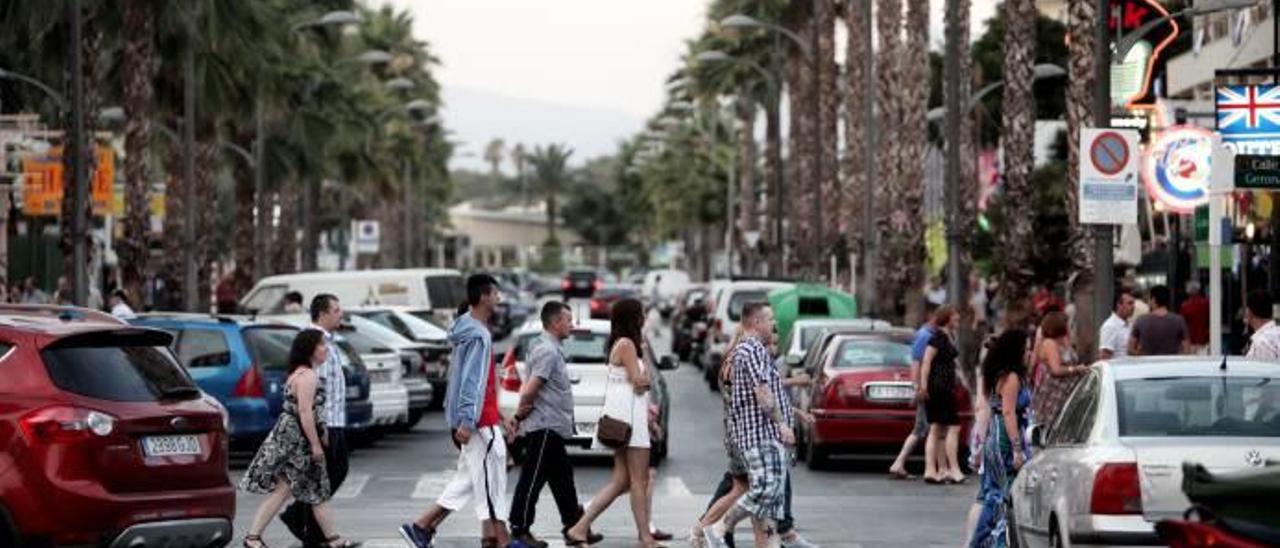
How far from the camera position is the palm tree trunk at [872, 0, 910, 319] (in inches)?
2008

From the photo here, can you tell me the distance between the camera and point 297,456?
1839cm

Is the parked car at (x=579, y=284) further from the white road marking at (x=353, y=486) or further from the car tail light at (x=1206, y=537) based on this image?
the car tail light at (x=1206, y=537)

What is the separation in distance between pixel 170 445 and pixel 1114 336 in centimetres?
1256

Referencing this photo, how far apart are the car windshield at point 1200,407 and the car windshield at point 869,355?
13.5 meters

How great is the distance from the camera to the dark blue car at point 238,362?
1057 inches

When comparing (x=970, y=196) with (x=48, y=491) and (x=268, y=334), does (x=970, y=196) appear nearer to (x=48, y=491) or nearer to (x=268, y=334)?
(x=268, y=334)

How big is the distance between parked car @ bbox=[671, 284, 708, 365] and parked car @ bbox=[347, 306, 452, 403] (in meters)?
15.2

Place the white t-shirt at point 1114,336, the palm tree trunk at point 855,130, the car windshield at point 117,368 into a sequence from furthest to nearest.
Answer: the palm tree trunk at point 855,130 < the white t-shirt at point 1114,336 < the car windshield at point 117,368

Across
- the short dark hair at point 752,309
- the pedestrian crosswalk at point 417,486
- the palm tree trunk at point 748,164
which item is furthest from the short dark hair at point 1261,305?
the palm tree trunk at point 748,164

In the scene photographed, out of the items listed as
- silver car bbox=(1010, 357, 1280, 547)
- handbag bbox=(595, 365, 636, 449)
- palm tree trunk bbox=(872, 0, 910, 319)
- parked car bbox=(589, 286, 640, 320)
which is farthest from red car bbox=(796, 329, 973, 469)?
parked car bbox=(589, 286, 640, 320)

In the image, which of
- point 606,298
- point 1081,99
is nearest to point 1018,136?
point 1081,99

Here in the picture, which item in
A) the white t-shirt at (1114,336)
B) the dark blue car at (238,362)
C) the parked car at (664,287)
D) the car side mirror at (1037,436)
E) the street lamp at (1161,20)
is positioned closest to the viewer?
the car side mirror at (1037,436)

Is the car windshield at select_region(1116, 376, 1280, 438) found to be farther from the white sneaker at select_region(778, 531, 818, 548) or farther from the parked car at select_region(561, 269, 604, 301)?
the parked car at select_region(561, 269, 604, 301)

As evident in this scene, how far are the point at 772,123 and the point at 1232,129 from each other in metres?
57.0
